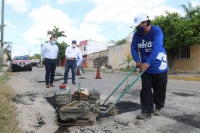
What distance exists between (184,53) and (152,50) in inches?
525

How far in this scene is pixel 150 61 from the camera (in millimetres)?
3598

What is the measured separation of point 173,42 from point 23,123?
1187cm

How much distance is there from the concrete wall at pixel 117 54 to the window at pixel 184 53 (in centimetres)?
753

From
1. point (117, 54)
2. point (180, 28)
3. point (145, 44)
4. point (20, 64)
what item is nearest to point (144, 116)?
point (145, 44)

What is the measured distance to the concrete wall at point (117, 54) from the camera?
2375cm

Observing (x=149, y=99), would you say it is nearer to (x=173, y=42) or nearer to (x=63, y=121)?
(x=63, y=121)

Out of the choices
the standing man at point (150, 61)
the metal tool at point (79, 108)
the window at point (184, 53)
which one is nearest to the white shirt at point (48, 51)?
the metal tool at point (79, 108)

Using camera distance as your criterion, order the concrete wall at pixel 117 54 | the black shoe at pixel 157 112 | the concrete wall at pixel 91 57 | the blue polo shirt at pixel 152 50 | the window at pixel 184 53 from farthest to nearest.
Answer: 1. the concrete wall at pixel 91 57
2. the concrete wall at pixel 117 54
3. the window at pixel 184 53
4. the black shoe at pixel 157 112
5. the blue polo shirt at pixel 152 50

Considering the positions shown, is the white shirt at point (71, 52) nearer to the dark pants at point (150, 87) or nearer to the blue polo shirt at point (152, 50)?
the blue polo shirt at point (152, 50)

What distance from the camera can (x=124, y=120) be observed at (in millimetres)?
3727

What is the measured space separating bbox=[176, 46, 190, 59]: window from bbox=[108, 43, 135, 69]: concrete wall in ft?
24.7

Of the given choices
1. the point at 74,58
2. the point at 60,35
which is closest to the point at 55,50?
the point at 74,58

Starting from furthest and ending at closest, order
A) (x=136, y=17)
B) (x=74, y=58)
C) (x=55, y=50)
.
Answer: (x=74, y=58), (x=55, y=50), (x=136, y=17)

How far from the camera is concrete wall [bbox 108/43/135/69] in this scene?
77.9 feet
